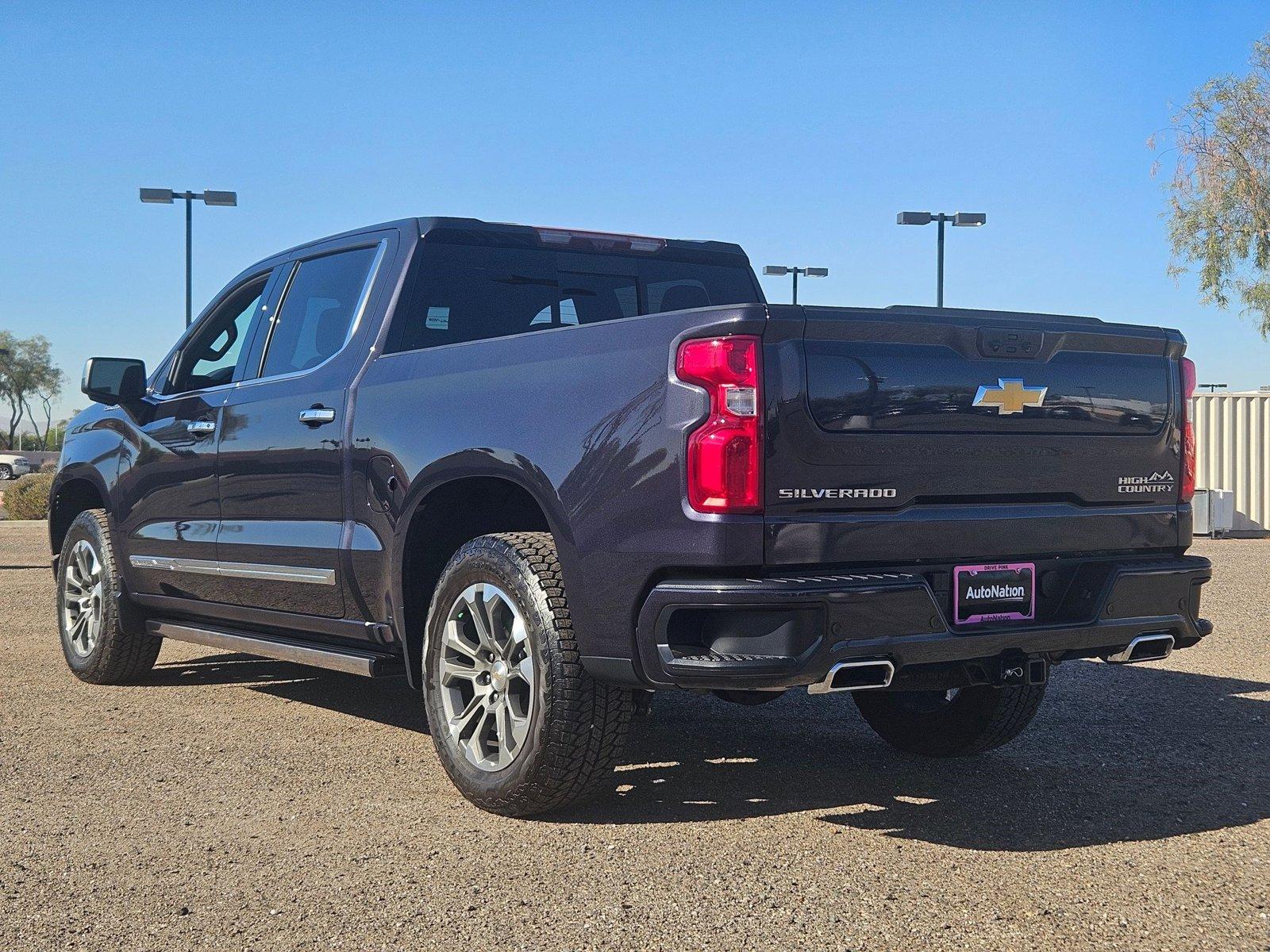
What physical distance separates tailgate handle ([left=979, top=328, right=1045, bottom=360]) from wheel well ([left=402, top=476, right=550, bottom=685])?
1.62 metres

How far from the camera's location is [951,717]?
5523 millimetres

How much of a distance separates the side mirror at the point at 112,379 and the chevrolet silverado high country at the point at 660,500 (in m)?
0.91

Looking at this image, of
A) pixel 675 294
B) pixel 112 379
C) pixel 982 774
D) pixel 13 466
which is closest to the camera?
pixel 982 774

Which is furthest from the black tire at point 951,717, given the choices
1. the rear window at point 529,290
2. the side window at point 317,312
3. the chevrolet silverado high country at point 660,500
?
the side window at point 317,312

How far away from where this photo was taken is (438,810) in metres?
4.64

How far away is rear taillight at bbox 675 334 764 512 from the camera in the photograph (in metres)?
3.85

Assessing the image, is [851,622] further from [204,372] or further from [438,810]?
[204,372]

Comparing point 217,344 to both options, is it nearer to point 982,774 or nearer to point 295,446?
point 295,446

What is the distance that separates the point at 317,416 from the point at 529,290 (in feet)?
3.33

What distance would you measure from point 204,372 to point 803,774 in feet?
11.3

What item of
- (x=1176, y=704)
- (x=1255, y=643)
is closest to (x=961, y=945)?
(x=1176, y=704)

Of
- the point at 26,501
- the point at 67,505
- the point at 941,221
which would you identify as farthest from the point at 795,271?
the point at 67,505

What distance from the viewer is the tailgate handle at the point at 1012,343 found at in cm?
Answer: 425

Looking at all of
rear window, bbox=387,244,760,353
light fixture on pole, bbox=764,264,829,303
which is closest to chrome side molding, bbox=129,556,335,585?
rear window, bbox=387,244,760,353
